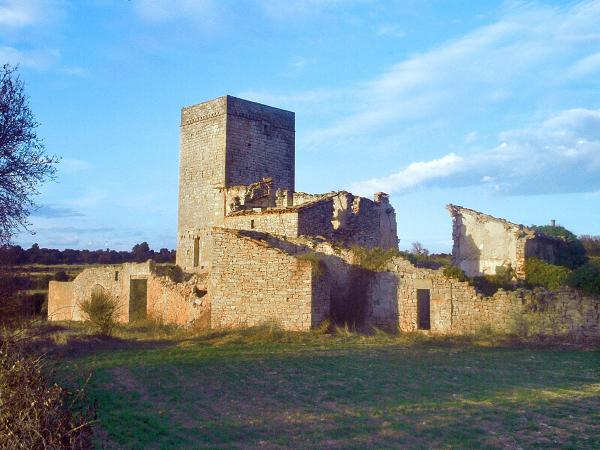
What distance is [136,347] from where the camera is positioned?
16094 millimetres

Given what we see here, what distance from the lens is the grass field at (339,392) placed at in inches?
297

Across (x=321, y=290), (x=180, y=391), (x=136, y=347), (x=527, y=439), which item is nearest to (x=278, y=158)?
(x=321, y=290)

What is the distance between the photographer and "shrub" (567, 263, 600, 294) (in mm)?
14718

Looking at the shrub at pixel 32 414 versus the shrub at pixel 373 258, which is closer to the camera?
the shrub at pixel 32 414

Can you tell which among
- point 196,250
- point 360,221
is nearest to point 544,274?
point 360,221

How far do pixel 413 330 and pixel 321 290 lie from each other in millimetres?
2799

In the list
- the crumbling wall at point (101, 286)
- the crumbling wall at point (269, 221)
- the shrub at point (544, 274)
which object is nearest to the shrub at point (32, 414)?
the shrub at point (544, 274)

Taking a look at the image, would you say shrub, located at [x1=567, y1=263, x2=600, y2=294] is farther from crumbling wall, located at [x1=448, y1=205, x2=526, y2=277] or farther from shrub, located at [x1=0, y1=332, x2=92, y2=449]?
shrub, located at [x1=0, y1=332, x2=92, y2=449]

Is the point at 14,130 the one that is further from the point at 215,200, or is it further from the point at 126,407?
the point at 215,200

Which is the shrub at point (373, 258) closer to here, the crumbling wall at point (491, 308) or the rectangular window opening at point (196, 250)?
the crumbling wall at point (491, 308)

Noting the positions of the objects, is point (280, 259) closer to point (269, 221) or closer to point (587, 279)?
point (269, 221)

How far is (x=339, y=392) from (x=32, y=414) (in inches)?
223

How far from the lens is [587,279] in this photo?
1484 centimetres

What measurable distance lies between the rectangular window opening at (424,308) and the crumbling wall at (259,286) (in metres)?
2.68
